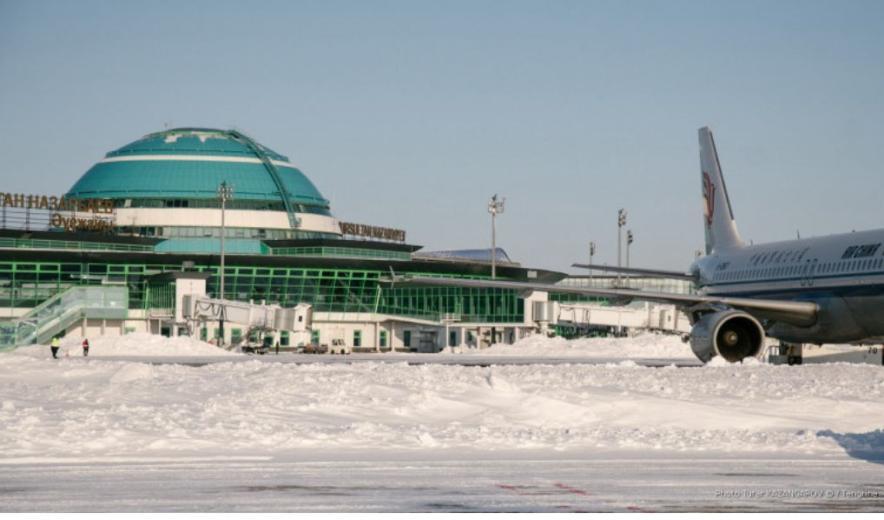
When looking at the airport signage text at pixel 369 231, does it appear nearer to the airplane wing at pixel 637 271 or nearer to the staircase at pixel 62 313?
the staircase at pixel 62 313

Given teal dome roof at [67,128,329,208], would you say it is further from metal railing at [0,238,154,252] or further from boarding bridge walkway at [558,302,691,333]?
boarding bridge walkway at [558,302,691,333]

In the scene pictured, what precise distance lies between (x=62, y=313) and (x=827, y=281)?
55034 millimetres

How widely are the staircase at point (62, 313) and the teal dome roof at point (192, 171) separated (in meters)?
30.9

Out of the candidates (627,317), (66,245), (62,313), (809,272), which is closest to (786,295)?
(809,272)

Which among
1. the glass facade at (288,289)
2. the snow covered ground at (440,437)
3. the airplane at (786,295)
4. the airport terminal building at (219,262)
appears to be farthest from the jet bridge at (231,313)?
the snow covered ground at (440,437)

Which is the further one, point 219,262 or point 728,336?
point 219,262

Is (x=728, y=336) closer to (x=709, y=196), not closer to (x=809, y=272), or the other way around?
(x=809, y=272)

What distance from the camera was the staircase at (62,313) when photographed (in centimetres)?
7425

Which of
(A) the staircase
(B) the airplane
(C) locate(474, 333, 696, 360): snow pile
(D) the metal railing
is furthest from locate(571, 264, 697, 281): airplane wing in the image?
(D) the metal railing

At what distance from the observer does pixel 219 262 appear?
10844cm

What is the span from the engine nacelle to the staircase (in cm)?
3857

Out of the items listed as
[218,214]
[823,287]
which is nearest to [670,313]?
[823,287]

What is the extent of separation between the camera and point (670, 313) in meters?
86.3

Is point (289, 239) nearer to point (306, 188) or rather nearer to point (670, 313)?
point (306, 188)
